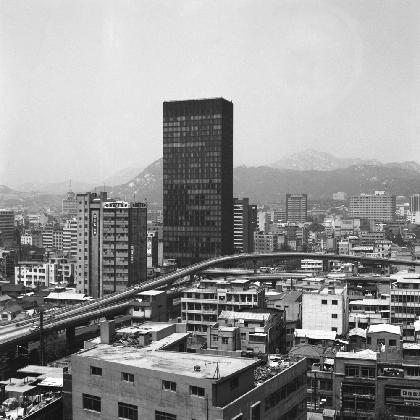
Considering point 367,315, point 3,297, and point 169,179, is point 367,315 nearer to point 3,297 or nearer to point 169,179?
point 3,297

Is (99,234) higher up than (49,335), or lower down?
higher up

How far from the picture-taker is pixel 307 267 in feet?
123

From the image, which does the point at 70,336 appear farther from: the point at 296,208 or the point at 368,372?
the point at 296,208

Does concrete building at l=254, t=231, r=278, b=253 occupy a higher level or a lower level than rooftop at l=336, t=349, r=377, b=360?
higher

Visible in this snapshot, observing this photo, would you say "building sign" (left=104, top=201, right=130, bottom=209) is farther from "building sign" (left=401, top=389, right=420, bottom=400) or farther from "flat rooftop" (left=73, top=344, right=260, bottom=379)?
"flat rooftop" (left=73, top=344, right=260, bottom=379)

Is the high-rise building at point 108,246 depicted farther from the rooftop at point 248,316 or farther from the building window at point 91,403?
the building window at point 91,403

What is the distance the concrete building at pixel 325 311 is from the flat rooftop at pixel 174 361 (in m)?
10.0

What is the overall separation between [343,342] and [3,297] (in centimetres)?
1503

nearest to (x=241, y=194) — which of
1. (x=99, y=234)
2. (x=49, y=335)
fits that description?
(x=99, y=234)

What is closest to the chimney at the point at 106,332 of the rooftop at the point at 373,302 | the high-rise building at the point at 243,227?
the rooftop at the point at 373,302

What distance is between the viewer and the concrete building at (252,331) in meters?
14.9

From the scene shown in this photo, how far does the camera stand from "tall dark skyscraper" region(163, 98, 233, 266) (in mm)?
40625

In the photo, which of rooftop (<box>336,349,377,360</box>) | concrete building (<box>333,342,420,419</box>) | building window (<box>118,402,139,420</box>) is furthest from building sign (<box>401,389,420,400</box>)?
building window (<box>118,402,139,420</box>)

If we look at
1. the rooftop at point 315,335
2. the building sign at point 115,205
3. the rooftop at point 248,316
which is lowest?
the rooftop at point 315,335
